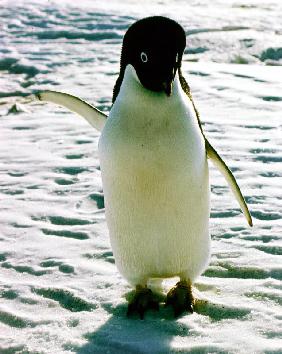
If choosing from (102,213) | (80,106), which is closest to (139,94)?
(80,106)

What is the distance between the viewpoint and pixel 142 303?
2.49 meters

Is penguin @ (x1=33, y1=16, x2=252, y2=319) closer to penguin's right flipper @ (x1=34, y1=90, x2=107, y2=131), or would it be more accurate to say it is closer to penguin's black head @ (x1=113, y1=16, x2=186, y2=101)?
penguin's black head @ (x1=113, y1=16, x2=186, y2=101)

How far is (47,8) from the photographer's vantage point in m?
9.91

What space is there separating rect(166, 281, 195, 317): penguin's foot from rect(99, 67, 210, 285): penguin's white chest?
0.14 ft

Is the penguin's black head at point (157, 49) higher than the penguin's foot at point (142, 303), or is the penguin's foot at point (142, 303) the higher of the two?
the penguin's black head at point (157, 49)

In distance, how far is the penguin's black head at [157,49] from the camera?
2205 mm

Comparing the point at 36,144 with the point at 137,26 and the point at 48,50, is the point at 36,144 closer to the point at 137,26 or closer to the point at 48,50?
the point at 137,26

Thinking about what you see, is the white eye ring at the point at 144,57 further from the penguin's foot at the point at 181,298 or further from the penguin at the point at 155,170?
the penguin's foot at the point at 181,298

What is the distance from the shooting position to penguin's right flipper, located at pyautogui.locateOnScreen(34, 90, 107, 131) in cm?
290

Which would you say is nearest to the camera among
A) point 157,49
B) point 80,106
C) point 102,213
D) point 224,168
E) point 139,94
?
point 157,49

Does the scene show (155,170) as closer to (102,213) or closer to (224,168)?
(224,168)

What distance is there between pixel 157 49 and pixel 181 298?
2.80ft

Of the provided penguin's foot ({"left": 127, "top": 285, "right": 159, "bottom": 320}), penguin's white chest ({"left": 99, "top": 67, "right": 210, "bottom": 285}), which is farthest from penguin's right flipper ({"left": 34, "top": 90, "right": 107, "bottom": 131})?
penguin's foot ({"left": 127, "top": 285, "right": 159, "bottom": 320})

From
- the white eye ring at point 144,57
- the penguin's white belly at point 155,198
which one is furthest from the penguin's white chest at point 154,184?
the white eye ring at point 144,57
